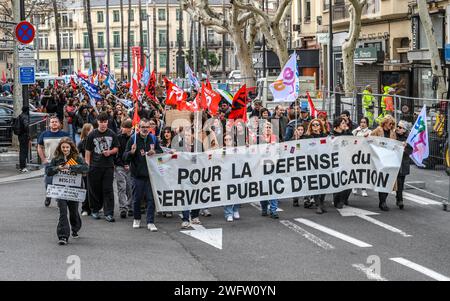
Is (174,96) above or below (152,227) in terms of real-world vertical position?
above

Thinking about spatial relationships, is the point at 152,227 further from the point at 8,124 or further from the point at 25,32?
the point at 8,124

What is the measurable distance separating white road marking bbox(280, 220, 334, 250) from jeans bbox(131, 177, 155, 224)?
2.12m

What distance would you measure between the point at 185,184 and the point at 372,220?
120 inches

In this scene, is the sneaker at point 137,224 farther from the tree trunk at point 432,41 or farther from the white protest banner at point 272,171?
the tree trunk at point 432,41

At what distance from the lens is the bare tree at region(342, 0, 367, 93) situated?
2984 centimetres

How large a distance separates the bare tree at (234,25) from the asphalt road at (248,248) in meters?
27.9

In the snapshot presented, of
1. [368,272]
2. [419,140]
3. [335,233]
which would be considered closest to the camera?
[368,272]

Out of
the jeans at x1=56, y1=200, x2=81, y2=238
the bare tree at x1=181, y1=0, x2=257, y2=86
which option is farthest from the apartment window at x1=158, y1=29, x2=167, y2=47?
the jeans at x1=56, y1=200, x2=81, y2=238

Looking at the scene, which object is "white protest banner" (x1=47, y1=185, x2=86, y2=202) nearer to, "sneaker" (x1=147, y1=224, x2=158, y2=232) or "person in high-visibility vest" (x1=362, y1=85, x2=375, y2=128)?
"sneaker" (x1=147, y1=224, x2=158, y2=232)

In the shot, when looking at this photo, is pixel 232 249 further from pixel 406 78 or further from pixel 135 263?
pixel 406 78

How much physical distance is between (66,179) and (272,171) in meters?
4.00

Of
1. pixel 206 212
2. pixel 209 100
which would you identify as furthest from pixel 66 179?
pixel 209 100

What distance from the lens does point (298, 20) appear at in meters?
60.7

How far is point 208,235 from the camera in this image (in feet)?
44.6
